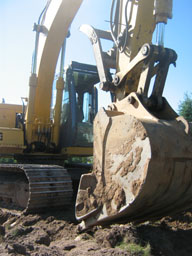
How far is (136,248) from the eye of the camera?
314cm

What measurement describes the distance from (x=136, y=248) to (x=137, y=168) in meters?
0.75

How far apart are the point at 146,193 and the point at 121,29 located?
95.5 inches

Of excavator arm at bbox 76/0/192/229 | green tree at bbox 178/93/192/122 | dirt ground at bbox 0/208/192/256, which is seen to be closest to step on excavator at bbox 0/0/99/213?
dirt ground at bbox 0/208/192/256

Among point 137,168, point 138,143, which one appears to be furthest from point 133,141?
point 137,168

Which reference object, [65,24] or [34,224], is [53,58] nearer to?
[65,24]

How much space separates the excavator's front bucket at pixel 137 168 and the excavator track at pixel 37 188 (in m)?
1.27

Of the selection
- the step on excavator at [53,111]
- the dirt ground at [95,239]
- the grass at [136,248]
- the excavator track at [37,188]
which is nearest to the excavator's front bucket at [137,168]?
the dirt ground at [95,239]

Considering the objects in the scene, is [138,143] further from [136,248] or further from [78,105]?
[78,105]

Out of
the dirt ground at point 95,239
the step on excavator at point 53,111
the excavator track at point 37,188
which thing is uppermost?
the step on excavator at point 53,111

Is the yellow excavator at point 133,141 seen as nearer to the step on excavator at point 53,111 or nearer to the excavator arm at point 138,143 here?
the excavator arm at point 138,143

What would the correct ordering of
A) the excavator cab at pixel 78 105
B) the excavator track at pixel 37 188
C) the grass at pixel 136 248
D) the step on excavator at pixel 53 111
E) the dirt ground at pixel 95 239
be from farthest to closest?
the excavator cab at pixel 78 105 → the step on excavator at pixel 53 111 → the excavator track at pixel 37 188 → the dirt ground at pixel 95 239 → the grass at pixel 136 248

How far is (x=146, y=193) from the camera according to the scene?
311 centimetres

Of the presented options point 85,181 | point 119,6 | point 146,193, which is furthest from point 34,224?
point 119,6

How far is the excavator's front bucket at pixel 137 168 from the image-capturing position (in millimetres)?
3107
